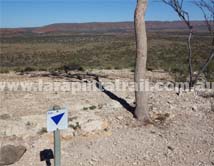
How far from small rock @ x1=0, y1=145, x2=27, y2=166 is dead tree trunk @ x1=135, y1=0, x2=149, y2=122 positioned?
2.54 meters

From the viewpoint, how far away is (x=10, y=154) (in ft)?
20.1

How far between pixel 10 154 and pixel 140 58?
10.1ft

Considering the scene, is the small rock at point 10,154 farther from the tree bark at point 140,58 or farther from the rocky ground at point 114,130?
the tree bark at point 140,58

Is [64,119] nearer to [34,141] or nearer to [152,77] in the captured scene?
[34,141]

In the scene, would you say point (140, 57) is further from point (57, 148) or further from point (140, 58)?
point (57, 148)

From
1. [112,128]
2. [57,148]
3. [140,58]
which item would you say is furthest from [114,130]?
[57,148]

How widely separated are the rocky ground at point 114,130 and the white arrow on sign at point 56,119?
1527 millimetres

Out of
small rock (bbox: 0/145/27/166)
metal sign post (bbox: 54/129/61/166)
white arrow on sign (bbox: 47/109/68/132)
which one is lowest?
small rock (bbox: 0/145/27/166)

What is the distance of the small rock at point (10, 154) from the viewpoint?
6.02 meters

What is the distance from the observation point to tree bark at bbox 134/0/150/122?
24.7 ft

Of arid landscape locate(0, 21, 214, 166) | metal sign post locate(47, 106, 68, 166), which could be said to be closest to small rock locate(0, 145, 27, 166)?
arid landscape locate(0, 21, 214, 166)

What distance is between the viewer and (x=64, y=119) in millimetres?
4664

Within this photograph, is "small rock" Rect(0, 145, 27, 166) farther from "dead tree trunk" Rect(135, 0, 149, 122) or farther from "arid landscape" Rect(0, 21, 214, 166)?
"dead tree trunk" Rect(135, 0, 149, 122)

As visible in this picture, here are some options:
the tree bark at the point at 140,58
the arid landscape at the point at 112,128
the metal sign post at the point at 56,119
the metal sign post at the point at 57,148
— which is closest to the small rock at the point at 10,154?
the arid landscape at the point at 112,128
